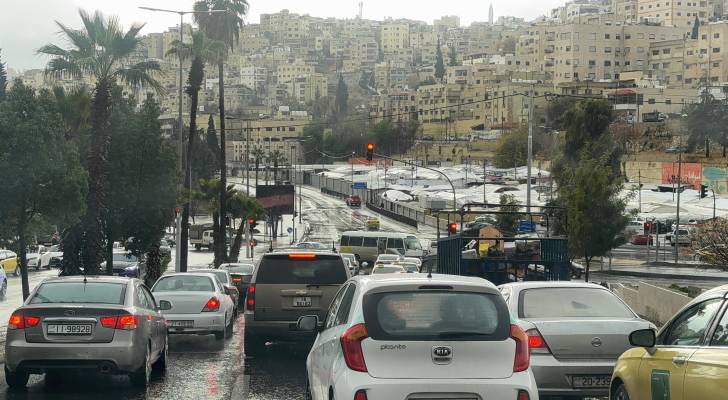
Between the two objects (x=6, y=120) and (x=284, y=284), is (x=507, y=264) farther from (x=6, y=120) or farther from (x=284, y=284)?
(x=6, y=120)

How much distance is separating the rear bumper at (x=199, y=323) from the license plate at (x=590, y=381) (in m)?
9.93

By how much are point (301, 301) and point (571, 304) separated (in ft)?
19.3

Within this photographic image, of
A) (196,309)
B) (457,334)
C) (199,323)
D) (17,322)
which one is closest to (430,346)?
(457,334)

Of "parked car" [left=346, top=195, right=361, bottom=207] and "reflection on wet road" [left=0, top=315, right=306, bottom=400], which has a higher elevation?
"reflection on wet road" [left=0, top=315, right=306, bottom=400]

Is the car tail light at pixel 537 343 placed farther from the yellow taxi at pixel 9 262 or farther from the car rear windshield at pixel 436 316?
the yellow taxi at pixel 9 262

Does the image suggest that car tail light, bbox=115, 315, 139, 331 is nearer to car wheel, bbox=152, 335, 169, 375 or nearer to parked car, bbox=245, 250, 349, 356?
car wheel, bbox=152, 335, 169, 375

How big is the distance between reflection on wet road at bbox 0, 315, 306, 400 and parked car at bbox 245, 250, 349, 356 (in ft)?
1.44

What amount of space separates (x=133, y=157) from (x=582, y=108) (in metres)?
71.9

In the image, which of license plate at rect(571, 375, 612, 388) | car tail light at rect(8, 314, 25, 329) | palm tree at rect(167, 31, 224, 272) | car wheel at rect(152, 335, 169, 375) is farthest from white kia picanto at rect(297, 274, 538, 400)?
palm tree at rect(167, 31, 224, 272)

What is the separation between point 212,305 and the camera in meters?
20.7

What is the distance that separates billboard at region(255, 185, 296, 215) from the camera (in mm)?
84125

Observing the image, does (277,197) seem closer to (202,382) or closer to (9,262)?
(9,262)

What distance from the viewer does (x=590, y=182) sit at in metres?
48.9

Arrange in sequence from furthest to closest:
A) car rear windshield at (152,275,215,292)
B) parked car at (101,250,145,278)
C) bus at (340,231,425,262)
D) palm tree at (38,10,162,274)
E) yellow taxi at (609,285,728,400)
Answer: bus at (340,231,425,262) → parked car at (101,250,145,278) → palm tree at (38,10,162,274) → car rear windshield at (152,275,215,292) → yellow taxi at (609,285,728,400)
